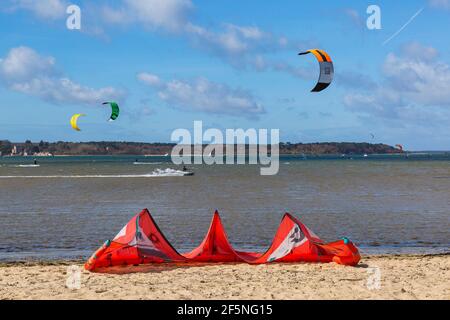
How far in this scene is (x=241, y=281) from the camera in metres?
11.2

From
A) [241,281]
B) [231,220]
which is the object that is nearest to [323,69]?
[241,281]

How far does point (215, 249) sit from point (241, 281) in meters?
2.55

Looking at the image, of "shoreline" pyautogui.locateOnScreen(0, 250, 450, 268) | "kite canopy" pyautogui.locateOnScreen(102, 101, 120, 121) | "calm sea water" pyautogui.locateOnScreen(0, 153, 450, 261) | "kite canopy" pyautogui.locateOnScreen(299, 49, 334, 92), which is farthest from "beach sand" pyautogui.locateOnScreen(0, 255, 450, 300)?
"kite canopy" pyautogui.locateOnScreen(102, 101, 120, 121)

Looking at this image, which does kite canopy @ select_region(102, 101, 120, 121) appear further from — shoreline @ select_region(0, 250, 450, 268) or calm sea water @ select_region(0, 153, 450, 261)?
shoreline @ select_region(0, 250, 450, 268)

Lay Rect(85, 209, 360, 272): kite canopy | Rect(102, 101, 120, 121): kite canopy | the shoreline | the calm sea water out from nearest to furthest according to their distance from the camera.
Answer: Rect(85, 209, 360, 272): kite canopy → the shoreline → the calm sea water → Rect(102, 101, 120, 121): kite canopy

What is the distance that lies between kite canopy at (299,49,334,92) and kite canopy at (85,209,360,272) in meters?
4.43

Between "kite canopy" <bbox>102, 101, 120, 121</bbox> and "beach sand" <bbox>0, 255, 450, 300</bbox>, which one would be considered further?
"kite canopy" <bbox>102, 101, 120, 121</bbox>

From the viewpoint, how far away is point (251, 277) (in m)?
11.6

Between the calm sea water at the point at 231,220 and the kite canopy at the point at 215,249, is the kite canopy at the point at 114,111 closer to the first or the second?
the calm sea water at the point at 231,220

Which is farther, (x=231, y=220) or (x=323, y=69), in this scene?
(x=231, y=220)

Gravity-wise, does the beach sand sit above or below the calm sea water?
above

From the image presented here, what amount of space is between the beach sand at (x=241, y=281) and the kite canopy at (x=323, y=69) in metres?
5.33

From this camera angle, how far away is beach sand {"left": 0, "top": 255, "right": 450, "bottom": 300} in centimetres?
996

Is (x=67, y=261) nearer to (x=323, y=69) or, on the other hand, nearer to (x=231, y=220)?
(x=323, y=69)
